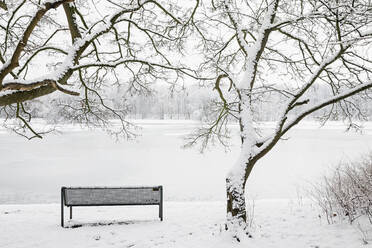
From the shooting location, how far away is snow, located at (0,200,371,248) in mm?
5066

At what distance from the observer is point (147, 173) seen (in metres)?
15.5

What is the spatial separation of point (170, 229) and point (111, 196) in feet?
4.94

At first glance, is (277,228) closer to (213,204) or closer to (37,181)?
(213,204)

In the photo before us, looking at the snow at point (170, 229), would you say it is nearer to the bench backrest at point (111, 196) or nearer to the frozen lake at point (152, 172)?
the bench backrest at point (111, 196)

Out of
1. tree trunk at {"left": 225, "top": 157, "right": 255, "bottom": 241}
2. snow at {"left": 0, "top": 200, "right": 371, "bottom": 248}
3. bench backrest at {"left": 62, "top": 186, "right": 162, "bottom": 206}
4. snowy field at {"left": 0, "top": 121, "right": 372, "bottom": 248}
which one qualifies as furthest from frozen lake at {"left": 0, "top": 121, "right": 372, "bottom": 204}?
tree trunk at {"left": 225, "top": 157, "right": 255, "bottom": 241}

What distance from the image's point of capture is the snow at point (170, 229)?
5066 mm

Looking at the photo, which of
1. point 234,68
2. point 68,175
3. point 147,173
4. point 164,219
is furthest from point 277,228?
point 68,175

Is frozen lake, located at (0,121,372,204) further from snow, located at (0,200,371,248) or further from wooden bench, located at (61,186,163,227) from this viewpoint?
wooden bench, located at (61,186,163,227)

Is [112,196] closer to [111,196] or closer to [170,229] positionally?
[111,196]

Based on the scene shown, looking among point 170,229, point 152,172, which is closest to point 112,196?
point 170,229

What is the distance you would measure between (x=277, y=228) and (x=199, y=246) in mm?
1696

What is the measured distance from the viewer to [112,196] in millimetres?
6441

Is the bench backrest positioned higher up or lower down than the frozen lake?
higher up

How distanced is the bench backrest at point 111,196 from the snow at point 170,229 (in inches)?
15.1
